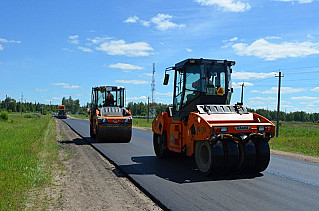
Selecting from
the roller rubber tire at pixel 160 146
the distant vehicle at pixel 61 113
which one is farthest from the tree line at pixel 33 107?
the roller rubber tire at pixel 160 146

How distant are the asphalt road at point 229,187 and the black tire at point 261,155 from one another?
0.76 feet

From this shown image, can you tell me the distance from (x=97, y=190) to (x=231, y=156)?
314cm

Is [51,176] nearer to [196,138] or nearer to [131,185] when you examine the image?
[131,185]

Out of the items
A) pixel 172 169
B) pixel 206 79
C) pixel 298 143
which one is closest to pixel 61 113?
pixel 298 143

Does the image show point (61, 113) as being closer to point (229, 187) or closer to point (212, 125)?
point (212, 125)

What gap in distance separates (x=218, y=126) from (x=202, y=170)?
52.3 inches

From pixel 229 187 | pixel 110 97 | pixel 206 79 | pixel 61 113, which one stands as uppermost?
pixel 206 79

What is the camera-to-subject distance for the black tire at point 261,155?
760 centimetres

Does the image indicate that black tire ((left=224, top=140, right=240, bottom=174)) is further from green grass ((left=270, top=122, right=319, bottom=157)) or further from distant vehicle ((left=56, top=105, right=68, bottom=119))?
distant vehicle ((left=56, top=105, right=68, bottom=119))

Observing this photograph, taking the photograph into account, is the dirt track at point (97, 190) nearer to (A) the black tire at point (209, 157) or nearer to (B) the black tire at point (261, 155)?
(A) the black tire at point (209, 157)

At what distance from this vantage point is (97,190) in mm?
6402

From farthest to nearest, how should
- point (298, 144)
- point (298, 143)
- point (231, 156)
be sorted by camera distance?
point (298, 143)
point (298, 144)
point (231, 156)

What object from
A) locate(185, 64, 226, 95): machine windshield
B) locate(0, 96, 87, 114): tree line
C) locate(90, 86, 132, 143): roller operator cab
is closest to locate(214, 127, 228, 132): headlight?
locate(185, 64, 226, 95): machine windshield

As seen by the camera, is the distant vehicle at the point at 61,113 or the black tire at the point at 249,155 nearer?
the black tire at the point at 249,155
